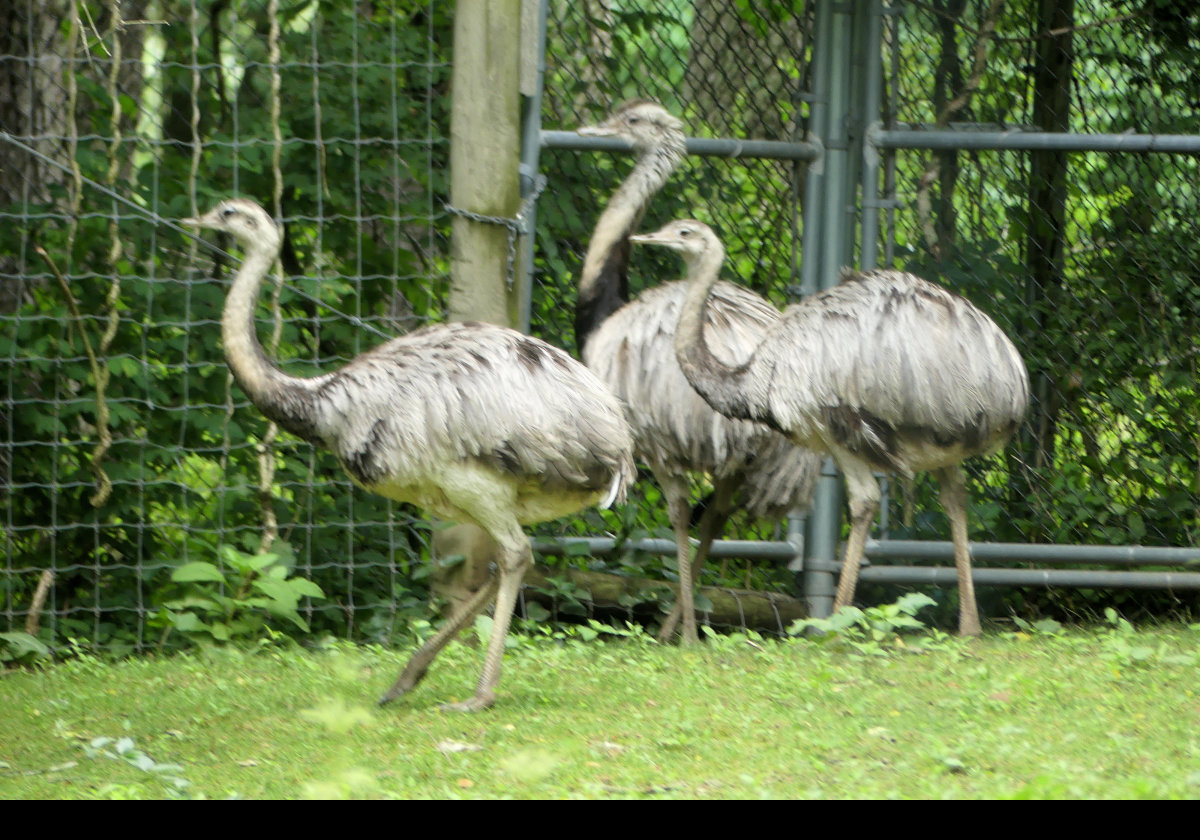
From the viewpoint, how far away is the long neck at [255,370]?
479 cm

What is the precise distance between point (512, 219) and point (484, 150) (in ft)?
0.92

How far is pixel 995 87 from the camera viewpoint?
6.85 m

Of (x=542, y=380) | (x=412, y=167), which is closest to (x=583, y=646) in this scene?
(x=542, y=380)

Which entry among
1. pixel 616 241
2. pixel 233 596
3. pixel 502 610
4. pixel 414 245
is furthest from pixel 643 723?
pixel 414 245

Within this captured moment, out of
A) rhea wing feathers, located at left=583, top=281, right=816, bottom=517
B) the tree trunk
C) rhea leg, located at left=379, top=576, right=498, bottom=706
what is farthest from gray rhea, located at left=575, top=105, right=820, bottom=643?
the tree trunk

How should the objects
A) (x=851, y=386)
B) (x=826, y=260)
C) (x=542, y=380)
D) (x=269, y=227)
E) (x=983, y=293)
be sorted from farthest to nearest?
(x=983, y=293) → (x=826, y=260) → (x=851, y=386) → (x=269, y=227) → (x=542, y=380)

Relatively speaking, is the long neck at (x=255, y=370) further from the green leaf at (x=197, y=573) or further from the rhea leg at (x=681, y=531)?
the rhea leg at (x=681, y=531)

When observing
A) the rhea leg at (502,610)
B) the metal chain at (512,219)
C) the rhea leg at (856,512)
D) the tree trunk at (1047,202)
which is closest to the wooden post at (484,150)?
the metal chain at (512,219)

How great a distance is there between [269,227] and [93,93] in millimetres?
1723

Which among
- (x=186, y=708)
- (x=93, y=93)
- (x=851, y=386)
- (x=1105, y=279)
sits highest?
(x=93, y=93)

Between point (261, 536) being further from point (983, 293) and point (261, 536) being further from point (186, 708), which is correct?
point (983, 293)

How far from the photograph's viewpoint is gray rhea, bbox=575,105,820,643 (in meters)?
6.03

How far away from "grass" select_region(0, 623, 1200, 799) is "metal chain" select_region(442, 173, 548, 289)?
1.43 metres

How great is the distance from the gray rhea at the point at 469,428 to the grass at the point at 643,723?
46 centimetres
